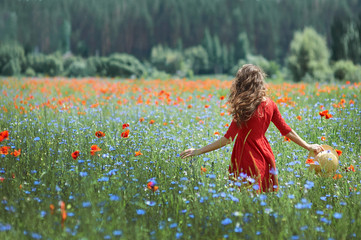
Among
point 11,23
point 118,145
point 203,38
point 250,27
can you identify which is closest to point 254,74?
point 118,145

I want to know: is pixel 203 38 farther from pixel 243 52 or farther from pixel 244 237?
pixel 244 237

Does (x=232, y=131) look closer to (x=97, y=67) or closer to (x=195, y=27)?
(x=97, y=67)

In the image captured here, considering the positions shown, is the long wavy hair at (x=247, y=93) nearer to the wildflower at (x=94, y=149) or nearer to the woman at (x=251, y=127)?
the woman at (x=251, y=127)

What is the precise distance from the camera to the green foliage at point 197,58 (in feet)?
194

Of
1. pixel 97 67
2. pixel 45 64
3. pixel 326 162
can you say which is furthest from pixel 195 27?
pixel 326 162

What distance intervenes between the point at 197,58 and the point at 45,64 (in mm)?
36924

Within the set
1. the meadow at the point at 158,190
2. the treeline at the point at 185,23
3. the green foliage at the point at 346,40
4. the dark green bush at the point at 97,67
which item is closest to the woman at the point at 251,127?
the meadow at the point at 158,190

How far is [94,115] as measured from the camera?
6602 millimetres

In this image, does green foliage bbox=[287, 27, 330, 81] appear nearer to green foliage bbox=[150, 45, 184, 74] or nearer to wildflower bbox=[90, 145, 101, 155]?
green foliage bbox=[150, 45, 184, 74]

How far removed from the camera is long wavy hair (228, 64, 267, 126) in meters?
3.14

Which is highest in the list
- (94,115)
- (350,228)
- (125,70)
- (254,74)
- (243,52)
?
(254,74)

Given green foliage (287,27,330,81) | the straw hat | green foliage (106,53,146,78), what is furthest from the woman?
green foliage (287,27,330,81)

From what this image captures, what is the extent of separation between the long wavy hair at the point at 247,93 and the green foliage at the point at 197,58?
55643mm

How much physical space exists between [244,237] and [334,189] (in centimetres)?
144
